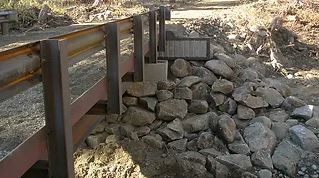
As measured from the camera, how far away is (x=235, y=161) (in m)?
7.80

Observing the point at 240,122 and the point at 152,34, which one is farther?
the point at 240,122

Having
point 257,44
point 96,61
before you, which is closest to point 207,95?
point 96,61

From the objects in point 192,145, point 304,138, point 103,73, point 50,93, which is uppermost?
point 50,93

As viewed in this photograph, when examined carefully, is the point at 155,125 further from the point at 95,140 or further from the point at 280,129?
the point at 280,129

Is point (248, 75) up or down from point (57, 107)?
down

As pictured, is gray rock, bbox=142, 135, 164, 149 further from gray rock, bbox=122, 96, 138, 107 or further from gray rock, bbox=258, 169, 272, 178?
gray rock, bbox=258, 169, 272, 178

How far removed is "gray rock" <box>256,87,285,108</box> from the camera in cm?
1005

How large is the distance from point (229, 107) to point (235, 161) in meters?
1.76

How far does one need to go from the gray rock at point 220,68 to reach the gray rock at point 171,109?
1523 millimetres

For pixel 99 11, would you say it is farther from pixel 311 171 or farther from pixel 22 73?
pixel 22 73

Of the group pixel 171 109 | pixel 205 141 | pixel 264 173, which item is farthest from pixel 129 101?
pixel 264 173

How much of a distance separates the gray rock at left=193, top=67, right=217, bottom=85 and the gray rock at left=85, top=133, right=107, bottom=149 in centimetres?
275

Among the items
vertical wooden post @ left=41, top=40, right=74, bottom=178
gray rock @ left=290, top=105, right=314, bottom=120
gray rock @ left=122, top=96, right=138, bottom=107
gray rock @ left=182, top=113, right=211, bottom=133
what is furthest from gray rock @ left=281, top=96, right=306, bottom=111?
vertical wooden post @ left=41, top=40, right=74, bottom=178

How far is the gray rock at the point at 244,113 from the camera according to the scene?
9219mm
